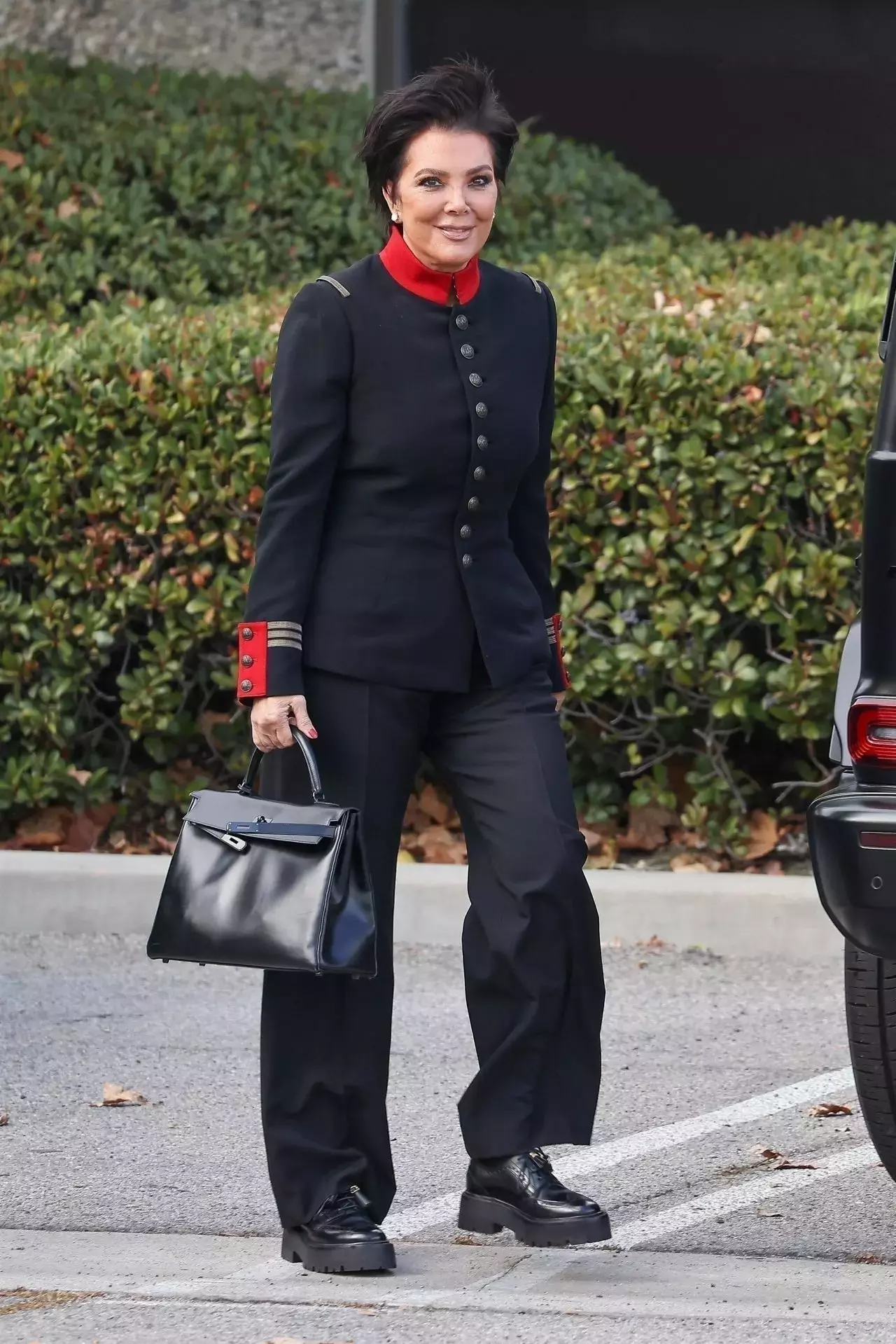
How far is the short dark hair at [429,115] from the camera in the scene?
12.7ft

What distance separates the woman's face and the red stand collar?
0.14 ft

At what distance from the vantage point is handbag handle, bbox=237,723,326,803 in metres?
3.82

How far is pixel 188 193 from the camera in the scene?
31.9 feet

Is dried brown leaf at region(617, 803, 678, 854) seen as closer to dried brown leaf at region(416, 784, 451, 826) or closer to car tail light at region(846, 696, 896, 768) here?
dried brown leaf at region(416, 784, 451, 826)

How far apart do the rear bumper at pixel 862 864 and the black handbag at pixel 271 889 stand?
0.76 m

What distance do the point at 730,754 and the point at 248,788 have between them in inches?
163

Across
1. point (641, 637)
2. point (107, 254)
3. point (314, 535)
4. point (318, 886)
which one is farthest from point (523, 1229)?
point (107, 254)

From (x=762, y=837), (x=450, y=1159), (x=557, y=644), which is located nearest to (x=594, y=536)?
(x=762, y=837)

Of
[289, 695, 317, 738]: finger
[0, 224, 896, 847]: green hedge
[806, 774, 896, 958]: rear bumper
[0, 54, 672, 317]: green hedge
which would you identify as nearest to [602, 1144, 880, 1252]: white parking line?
[806, 774, 896, 958]: rear bumper

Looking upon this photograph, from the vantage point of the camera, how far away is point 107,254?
377 inches

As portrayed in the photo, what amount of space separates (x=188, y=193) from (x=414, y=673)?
245 inches

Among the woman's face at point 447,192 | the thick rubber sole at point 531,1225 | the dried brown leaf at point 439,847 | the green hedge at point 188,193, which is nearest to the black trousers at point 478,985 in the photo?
the thick rubber sole at point 531,1225

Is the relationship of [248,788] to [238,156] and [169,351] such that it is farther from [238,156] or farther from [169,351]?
[238,156]

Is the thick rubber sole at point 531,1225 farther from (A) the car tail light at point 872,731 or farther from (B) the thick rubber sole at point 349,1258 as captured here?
(A) the car tail light at point 872,731
